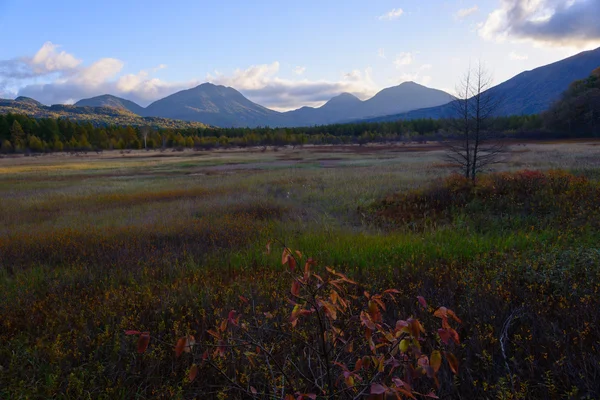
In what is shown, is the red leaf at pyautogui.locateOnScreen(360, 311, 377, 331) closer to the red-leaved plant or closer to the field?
the red-leaved plant

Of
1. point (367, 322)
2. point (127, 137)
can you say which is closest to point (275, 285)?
point (367, 322)

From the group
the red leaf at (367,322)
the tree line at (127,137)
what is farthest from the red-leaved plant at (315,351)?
the tree line at (127,137)

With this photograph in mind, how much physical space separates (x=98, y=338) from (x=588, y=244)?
26.7ft

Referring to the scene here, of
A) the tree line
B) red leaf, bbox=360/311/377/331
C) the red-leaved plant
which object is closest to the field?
the red-leaved plant

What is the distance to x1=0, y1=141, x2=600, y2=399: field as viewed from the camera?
3100 millimetres

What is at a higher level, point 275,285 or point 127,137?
point 127,137

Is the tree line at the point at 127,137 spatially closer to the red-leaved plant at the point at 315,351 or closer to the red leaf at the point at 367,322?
the red-leaved plant at the point at 315,351

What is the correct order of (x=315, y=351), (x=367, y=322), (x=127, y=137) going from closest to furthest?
(x=367, y=322) < (x=315, y=351) < (x=127, y=137)

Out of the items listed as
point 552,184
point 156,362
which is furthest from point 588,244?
point 156,362

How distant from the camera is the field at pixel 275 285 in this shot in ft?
10.2

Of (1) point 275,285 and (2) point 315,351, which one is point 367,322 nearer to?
(2) point 315,351

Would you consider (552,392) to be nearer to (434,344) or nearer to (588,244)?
(434,344)

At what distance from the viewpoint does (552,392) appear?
8.68 ft

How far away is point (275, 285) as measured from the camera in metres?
5.05
